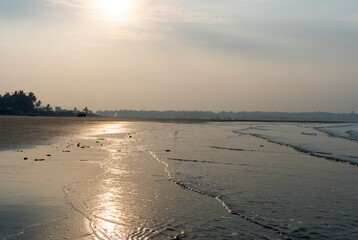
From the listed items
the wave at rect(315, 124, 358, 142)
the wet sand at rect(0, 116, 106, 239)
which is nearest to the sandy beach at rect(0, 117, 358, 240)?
the wet sand at rect(0, 116, 106, 239)

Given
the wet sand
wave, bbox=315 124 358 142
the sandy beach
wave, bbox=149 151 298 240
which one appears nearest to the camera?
the wet sand

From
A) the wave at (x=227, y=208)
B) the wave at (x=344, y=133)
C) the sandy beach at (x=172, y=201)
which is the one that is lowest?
the wave at (x=227, y=208)

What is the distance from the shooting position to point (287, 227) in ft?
27.5

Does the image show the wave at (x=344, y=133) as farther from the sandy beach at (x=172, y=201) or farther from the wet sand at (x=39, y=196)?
the wet sand at (x=39, y=196)

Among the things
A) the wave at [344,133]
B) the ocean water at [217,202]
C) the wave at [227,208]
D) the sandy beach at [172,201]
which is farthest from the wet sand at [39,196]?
the wave at [344,133]

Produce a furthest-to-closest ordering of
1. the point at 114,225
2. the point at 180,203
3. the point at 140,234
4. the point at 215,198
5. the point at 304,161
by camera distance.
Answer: the point at 304,161, the point at 215,198, the point at 180,203, the point at 114,225, the point at 140,234

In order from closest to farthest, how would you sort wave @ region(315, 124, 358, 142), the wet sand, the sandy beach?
1. the wet sand
2. the sandy beach
3. wave @ region(315, 124, 358, 142)

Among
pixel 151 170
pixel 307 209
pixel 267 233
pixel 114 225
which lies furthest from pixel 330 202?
pixel 151 170

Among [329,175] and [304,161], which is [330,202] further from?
[304,161]

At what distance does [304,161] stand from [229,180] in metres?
9.24

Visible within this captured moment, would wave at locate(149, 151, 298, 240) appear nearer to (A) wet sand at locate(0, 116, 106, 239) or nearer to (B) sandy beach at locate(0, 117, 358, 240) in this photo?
(B) sandy beach at locate(0, 117, 358, 240)

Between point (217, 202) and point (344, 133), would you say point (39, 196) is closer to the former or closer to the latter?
A: point (217, 202)

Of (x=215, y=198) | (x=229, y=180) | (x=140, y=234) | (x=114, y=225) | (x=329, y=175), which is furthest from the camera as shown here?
(x=329, y=175)

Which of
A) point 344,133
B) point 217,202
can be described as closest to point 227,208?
point 217,202
